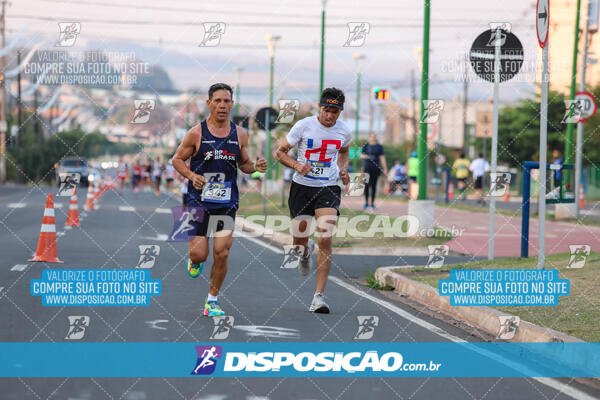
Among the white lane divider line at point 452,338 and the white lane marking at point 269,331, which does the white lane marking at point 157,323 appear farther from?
the white lane divider line at point 452,338

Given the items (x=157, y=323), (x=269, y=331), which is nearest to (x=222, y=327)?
(x=269, y=331)

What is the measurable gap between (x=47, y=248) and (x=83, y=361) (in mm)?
6863

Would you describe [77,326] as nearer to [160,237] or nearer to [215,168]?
[215,168]

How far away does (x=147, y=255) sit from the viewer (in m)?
14.1

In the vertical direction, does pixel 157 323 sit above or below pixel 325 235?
below

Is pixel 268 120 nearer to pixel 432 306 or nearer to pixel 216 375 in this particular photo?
pixel 432 306

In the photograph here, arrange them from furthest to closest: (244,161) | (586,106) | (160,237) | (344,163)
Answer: (586,106)
(160,237)
(344,163)
(244,161)

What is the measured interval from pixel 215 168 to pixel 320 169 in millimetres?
1269

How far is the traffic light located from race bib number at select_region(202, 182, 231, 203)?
944 centimetres

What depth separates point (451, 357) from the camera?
7.06m

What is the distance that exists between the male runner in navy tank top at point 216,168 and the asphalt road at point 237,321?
66 cm

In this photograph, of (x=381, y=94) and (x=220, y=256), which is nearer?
(x=220, y=256)

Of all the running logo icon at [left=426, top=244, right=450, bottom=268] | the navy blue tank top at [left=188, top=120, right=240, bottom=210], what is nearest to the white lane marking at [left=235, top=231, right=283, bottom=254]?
the running logo icon at [left=426, top=244, right=450, bottom=268]

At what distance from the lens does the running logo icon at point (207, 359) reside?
6.29m
